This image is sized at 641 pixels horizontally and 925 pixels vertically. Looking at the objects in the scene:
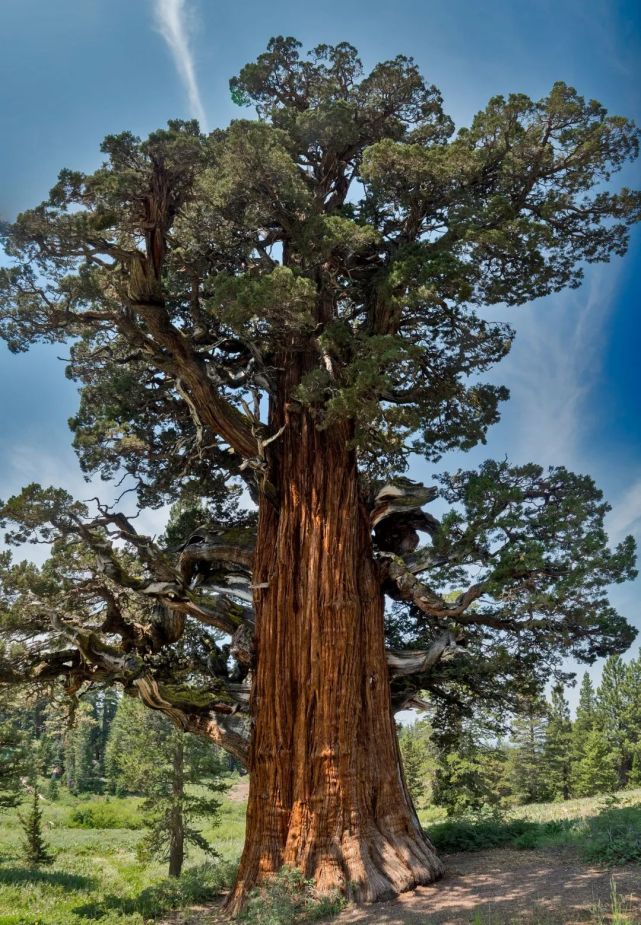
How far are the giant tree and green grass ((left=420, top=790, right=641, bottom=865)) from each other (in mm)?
1886

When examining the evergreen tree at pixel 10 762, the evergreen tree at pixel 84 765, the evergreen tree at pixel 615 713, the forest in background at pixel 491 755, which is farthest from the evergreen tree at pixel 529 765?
the evergreen tree at pixel 84 765

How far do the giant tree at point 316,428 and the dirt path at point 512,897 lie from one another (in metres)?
0.48

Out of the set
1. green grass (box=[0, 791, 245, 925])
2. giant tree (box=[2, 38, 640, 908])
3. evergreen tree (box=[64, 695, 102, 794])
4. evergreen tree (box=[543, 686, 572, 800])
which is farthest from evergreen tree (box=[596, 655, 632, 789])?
evergreen tree (box=[64, 695, 102, 794])

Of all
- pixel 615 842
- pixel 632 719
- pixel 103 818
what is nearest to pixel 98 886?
pixel 615 842

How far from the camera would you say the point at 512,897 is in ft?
19.8

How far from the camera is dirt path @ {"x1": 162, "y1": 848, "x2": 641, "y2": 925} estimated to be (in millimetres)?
5223

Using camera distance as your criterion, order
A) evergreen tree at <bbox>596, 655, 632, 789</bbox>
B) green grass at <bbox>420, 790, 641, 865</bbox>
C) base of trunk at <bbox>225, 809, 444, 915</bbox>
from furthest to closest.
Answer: evergreen tree at <bbox>596, 655, 632, 789</bbox> < base of trunk at <bbox>225, 809, 444, 915</bbox> < green grass at <bbox>420, 790, 641, 865</bbox>

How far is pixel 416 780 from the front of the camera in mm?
28359

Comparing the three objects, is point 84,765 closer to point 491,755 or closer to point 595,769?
point 595,769

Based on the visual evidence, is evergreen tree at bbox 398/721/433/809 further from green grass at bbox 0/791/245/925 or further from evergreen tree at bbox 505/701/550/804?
green grass at bbox 0/791/245/925

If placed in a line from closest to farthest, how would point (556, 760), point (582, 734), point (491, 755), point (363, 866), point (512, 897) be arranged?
point (512, 897)
point (363, 866)
point (491, 755)
point (556, 760)
point (582, 734)

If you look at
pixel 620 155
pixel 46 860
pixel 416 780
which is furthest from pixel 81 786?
pixel 620 155

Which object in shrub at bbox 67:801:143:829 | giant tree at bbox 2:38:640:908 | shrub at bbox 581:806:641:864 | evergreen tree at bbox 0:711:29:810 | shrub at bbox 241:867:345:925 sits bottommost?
shrub at bbox 67:801:143:829

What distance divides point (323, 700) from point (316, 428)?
385 centimetres
